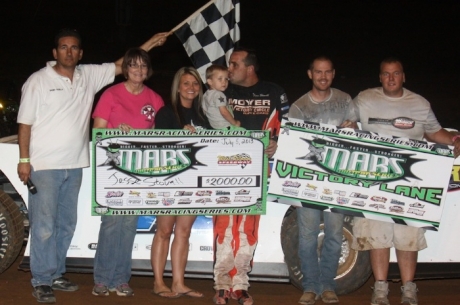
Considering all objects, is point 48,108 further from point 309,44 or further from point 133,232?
point 309,44

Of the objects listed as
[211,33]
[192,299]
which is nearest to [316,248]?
[192,299]

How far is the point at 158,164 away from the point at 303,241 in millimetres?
1345

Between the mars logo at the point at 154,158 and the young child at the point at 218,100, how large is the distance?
0.29m

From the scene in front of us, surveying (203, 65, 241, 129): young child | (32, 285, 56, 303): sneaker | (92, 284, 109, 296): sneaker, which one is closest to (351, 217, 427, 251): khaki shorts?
(203, 65, 241, 129): young child

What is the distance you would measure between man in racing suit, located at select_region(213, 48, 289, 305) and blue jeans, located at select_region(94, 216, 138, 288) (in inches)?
28.7

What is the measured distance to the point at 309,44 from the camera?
28734mm

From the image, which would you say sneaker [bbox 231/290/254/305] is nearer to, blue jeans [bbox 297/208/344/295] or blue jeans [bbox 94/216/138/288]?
blue jeans [bbox 297/208/344/295]

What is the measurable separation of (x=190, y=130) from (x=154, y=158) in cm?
37

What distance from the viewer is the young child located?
6.29m

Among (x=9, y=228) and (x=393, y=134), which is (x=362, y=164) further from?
(x=9, y=228)

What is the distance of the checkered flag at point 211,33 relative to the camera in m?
7.70

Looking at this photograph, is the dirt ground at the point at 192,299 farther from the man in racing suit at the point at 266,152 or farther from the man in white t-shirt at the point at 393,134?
the man in white t-shirt at the point at 393,134

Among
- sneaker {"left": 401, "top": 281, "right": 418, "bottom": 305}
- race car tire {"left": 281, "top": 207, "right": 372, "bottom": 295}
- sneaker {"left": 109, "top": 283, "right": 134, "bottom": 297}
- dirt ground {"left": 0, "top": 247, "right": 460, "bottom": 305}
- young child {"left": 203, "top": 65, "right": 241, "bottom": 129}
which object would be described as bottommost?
dirt ground {"left": 0, "top": 247, "right": 460, "bottom": 305}

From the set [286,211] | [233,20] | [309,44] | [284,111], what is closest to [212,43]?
[233,20]
